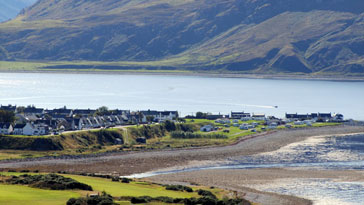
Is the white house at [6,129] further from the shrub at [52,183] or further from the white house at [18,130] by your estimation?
the shrub at [52,183]

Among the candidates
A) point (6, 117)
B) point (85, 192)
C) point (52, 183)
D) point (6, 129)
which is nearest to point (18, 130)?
point (6, 129)

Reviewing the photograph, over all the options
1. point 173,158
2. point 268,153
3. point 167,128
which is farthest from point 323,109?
point 173,158

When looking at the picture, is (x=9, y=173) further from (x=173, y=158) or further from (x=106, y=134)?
(x=106, y=134)

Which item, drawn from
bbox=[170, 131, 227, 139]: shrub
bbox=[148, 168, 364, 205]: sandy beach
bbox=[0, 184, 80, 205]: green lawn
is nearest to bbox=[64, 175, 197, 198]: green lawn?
bbox=[0, 184, 80, 205]: green lawn

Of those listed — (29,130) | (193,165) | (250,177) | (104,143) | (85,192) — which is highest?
(29,130)

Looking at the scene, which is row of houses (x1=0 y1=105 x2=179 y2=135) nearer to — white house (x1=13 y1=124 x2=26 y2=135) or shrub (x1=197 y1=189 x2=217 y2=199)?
white house (x1=13 y1=124 x2=26 y2=135)

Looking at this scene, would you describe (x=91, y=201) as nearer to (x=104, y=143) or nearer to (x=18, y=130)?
(x=104, y=143)
